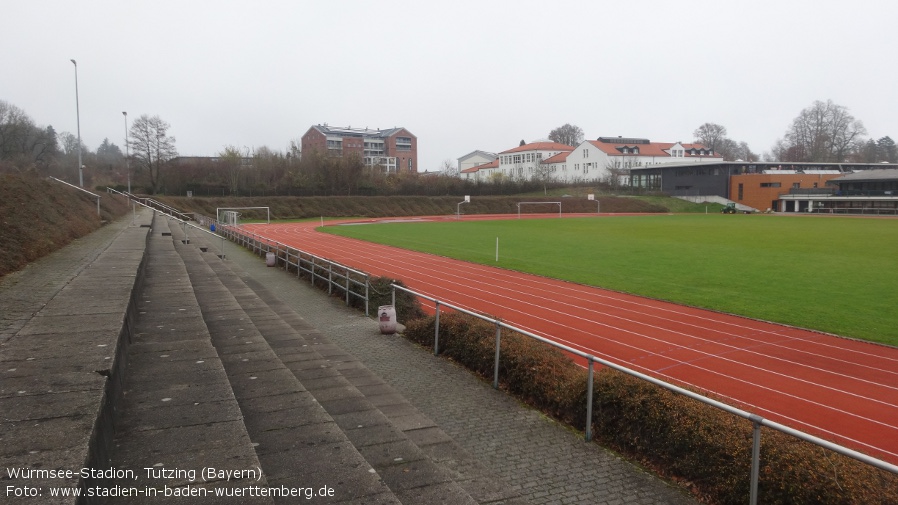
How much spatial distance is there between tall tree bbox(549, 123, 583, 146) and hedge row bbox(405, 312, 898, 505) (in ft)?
514

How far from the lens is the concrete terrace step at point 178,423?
366 centimetres

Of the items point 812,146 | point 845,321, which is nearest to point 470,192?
point 812,146

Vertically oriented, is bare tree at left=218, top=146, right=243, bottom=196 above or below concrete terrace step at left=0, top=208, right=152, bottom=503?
above

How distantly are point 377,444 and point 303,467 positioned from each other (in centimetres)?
109

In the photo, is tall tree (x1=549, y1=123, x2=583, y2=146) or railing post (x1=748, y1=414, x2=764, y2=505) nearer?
railing post (x1=748, y1=414, x2=764, y2=505)

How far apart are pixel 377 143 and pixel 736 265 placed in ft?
398

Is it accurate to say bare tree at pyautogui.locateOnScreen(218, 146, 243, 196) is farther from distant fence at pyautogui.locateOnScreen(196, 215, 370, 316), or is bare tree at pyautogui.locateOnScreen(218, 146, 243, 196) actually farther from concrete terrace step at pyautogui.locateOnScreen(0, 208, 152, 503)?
concrete terrace step at pyautogui.locateOnScreen(0, 208, 152, 503)

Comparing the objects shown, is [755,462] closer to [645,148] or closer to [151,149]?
[151,149]

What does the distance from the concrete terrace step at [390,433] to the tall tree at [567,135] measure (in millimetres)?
155625

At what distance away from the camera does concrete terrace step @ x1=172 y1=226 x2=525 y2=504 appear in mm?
4613

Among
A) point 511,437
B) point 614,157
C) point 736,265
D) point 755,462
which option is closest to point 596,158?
point 614,157

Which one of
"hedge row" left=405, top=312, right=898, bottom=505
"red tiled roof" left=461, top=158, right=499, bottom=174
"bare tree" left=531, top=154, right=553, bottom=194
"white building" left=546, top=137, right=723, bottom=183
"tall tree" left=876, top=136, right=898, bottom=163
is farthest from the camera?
"tall tree" left=876, top=136, right=898, bottom=163

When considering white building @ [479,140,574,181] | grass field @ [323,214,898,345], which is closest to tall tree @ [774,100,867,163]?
white building @ [479,140,574,181]

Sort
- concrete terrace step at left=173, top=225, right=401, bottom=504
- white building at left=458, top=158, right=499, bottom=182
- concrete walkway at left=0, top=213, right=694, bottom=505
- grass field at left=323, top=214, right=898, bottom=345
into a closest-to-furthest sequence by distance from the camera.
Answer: concrete walkway at left=0, top=213, right=694, bottom=505 < concrete terrace step at left=173, top=225, right=401, bottom=504 < grass field at left=323, top=214, right=898, bottom=345 < white building at left=458, top=158, right=499, bottom=182
